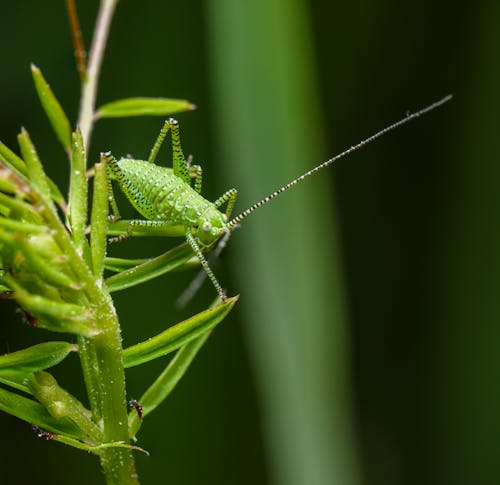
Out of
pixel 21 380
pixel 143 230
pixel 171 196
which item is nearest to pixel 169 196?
pixel 171 196

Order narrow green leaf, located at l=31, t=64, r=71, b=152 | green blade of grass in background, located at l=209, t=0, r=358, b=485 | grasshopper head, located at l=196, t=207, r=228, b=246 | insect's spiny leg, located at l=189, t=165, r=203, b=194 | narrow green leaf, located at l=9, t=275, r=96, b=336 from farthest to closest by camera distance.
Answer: green blade of grass in background, located at l=209, t=0, r=358, b=485 < insect's spiny leg, located at l=189, t=165, r=203, b=194 < grasshopper head, located at l=196, t=207, r=228, b=246 < narrow green leaf, located at l=31, t=64, r=71, b=152 < narrow green leaf, located at l=9, t=275, r=96, b=336

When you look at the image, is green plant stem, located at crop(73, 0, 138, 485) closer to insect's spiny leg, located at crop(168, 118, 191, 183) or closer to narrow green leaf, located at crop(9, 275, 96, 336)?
narrow green leaf, located at crop(9, 275, 96, 336)

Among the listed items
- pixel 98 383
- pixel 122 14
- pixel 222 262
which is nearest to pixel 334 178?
pixel 222 262

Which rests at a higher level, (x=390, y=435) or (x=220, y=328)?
(x=220, y=328)

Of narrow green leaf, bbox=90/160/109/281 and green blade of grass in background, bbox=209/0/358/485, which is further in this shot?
green blade of grass in background, bbox=209/0/358/485

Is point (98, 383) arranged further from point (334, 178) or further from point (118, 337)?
point (334, 178)

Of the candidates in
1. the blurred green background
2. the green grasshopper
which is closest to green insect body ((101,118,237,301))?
the green grasshopper

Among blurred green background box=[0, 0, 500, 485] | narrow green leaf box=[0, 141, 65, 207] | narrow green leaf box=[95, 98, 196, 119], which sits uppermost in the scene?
narrow green leaf box=[95, 98, 196, 119]

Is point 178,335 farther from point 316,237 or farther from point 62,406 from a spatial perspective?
point 316,237
